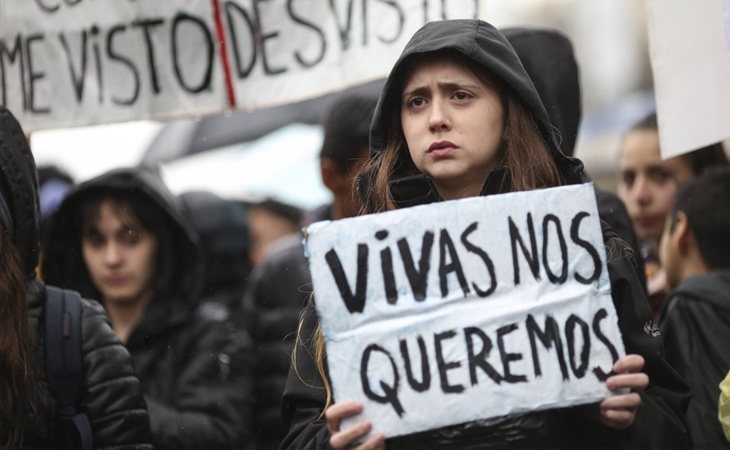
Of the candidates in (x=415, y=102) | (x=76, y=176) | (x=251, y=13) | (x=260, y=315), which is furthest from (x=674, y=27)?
(x=76, y=176)

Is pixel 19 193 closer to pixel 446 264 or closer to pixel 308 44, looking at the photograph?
pixel 446 264

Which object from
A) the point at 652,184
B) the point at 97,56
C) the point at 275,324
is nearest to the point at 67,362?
the point at 97,56

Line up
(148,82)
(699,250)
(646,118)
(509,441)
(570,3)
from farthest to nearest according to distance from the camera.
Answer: (570,3)
(646,118)
(148,82)
(699,250)
(509,441)

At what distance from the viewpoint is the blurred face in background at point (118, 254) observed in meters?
5.60

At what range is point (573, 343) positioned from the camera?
10.4 feet

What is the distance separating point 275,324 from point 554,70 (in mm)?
2206

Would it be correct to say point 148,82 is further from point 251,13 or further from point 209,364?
point 209,364

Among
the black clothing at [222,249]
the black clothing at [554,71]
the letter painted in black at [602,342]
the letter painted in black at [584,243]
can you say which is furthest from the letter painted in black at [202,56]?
the black clothing at [222,249]

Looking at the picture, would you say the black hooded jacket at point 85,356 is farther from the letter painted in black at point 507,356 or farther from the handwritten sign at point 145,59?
the handwritten sign at point 145,59

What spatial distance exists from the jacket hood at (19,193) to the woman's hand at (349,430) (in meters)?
1.22

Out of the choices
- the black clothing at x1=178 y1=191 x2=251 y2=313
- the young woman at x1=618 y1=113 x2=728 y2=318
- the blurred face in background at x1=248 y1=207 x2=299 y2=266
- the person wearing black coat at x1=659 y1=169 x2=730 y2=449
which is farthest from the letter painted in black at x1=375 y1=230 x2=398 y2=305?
the blurred face in background at x1=248 y1=207 x2=299 y2=266

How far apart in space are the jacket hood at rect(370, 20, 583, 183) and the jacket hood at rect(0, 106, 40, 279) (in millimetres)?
996

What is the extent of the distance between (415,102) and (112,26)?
2236mm

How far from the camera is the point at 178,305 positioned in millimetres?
5711
